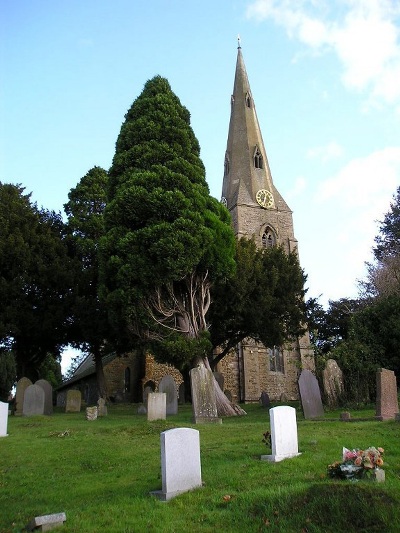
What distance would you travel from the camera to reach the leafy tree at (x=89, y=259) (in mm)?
A: 24438

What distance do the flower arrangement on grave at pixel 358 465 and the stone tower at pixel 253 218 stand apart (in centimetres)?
2473

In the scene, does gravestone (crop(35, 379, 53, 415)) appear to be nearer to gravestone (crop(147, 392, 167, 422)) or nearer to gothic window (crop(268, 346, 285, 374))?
gravestone (crop(147, 392, 167, 422))

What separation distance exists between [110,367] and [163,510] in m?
30.2

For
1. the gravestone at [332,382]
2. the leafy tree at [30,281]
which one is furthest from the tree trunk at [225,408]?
the leafy tree at [30,281]

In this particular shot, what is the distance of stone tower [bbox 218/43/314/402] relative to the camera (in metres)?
34.2

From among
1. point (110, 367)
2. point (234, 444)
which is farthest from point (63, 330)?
point (234, 444)

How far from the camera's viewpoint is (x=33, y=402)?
17547mm

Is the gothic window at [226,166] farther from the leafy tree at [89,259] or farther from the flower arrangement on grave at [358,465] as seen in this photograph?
the flower arrangement on grave at [358,465]

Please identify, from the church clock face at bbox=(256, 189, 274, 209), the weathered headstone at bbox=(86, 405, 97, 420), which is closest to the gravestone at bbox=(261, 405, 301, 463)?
the weathered headstone at bbox=(86, 405, 97, 420)

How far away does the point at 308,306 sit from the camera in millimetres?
26641

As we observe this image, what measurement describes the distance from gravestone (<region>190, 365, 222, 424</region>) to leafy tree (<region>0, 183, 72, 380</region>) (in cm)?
1217

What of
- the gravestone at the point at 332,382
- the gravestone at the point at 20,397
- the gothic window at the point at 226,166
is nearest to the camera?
the gravestone at the point at 332,382

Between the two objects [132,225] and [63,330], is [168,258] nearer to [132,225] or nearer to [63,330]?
[132,225]

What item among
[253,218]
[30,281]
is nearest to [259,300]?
[30,281]
